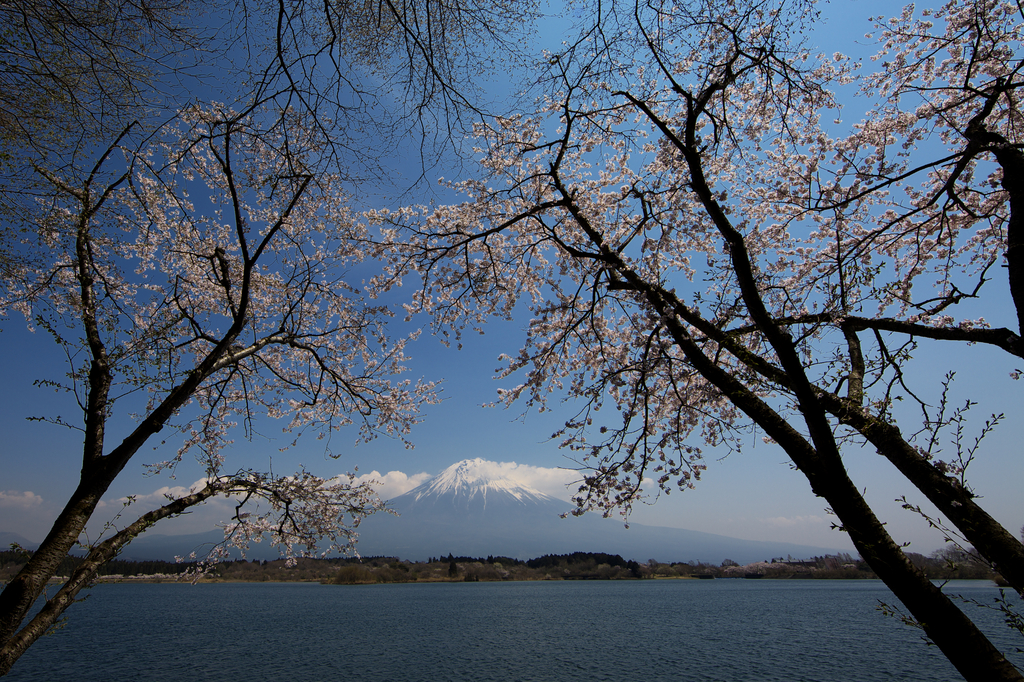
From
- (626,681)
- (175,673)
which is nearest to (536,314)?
(626,681)

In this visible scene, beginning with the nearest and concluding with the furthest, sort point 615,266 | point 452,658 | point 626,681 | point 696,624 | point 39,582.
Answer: point 39,582
point 615,266
point 626,681
point 452,658
point 696,624

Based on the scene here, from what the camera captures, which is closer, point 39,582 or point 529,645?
point 39,582

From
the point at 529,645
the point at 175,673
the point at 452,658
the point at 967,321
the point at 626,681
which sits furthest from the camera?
the point at 529,645

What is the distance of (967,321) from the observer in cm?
536

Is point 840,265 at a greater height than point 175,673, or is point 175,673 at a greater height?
point 840,265

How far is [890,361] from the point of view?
3287mm

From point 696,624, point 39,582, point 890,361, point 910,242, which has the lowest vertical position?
point 696,624

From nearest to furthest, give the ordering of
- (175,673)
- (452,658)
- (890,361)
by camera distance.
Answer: (890,361) → (175,673) → (452,658)

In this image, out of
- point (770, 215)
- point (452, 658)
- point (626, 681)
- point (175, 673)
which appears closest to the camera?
point (770, 215)

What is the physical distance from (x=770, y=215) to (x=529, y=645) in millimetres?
25444

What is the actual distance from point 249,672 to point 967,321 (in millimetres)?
24631

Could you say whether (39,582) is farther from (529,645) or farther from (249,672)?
(529,645)

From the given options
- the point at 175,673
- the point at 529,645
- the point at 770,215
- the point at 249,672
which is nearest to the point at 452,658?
the point at 529,645

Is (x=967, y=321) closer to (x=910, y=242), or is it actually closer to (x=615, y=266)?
(x=910, y=242)
